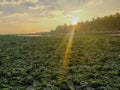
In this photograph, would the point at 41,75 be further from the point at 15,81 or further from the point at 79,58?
the point at 79,58

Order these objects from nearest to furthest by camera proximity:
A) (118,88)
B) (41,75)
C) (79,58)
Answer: (118,88), (41,75), (79,58)

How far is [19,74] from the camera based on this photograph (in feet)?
40.7

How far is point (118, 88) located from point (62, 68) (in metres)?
4.13

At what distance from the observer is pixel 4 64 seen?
14.9 meters

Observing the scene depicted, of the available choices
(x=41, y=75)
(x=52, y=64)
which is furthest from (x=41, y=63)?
(x=41, y=75)

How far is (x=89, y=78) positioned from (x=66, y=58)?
507 centimetres

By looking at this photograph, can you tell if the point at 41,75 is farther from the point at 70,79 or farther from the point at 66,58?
the point at 66,58

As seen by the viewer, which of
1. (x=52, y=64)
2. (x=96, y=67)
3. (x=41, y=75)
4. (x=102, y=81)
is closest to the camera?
(x=102, y=81)

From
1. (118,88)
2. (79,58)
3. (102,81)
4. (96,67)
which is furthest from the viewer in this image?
(79,58)

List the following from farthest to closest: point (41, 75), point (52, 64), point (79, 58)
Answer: point (79, 58)
point (52, 64)
point (41, 75)

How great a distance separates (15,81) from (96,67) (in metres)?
4.43

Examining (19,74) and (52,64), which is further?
(52,64)

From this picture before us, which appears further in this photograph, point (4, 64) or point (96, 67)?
point (4, 64)

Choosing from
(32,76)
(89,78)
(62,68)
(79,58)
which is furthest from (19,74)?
(79,58)
